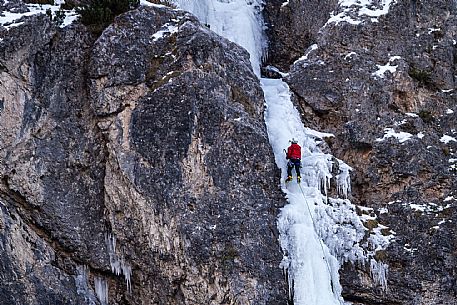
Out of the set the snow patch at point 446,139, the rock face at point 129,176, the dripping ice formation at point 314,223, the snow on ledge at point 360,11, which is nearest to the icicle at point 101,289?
the rock face at point 129,176

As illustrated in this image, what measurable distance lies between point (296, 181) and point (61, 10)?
7.96 m

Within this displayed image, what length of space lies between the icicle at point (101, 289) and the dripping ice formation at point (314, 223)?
14.4ft

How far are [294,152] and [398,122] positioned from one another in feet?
11.0

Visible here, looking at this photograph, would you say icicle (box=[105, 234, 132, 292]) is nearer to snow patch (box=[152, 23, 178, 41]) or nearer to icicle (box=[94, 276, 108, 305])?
icicle (box=[94, 276, 108, 305])

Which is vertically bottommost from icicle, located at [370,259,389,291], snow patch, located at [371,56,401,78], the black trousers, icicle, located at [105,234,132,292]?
icicle, located at [370,259,389,291]

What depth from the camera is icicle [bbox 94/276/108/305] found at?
52.0ft

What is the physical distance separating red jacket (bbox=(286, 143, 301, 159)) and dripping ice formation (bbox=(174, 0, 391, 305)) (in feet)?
1.94

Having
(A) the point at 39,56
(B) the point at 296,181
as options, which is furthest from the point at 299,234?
(A) the point at 39,56

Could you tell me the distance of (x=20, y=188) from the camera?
1550cm

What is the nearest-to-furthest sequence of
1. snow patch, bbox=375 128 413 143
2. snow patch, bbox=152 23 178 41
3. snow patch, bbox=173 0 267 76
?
snow patch, bbox=152 23 178 41, snow patch, bbox=375 128 413 143, snow patch, bbox=173 0 267 76

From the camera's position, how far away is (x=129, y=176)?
1588 centimetres

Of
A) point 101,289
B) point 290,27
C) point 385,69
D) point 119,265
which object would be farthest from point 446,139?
point 101,289

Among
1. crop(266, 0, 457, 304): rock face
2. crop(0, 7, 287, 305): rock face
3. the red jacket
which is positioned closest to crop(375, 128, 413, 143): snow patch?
crop(266, 0, 457, 304): rock face

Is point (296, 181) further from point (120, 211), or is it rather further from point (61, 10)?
point (61, 10)
